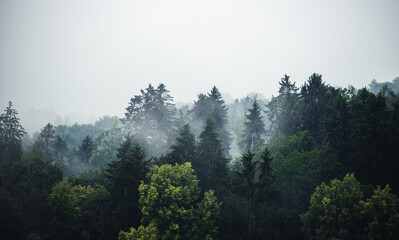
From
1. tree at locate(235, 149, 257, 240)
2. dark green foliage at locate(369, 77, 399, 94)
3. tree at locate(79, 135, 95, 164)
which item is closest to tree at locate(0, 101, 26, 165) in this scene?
tree at locate(79, 135, 95, 164)

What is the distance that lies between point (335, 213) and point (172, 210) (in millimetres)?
14788

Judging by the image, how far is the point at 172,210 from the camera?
21.5m

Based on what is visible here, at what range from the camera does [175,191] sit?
70.1ft

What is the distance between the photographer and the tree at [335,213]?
1689 centimetres

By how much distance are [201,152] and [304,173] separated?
14.5m

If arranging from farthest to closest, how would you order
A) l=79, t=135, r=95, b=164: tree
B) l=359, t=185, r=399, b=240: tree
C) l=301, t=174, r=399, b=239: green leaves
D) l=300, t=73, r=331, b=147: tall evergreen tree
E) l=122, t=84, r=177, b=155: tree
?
l=79, t=135, r=95, b=164: tree
l=122, t=84, r=177, b=155: tree
l=300, t=73, r=331, b=147: tall evergreen tree
l=301, t=174, r=399, b=239: green leaves
l=359, t=185, r=399, b=240: tree

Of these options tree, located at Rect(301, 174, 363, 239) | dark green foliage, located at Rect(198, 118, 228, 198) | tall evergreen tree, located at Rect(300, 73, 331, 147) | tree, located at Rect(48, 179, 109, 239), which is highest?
tall evergreen tree, located at Rect(300, 73, 331, 147)

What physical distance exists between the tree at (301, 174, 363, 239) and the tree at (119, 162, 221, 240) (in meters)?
9.35

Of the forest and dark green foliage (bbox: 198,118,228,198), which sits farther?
dark green foliage (bbox: 198,118,228,198)

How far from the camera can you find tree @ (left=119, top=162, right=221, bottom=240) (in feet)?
67.7

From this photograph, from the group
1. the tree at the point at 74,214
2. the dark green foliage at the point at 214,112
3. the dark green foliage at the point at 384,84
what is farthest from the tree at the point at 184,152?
the dark green foliage at the point at 384,84

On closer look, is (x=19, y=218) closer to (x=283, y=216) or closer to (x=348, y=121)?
(x=283, y=216)

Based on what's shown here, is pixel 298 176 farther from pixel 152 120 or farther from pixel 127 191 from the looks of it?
pixel 152 120

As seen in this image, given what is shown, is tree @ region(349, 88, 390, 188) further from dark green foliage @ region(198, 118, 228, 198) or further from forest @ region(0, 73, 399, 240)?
dark green foliage @ region(198, 118, 228, 198)
